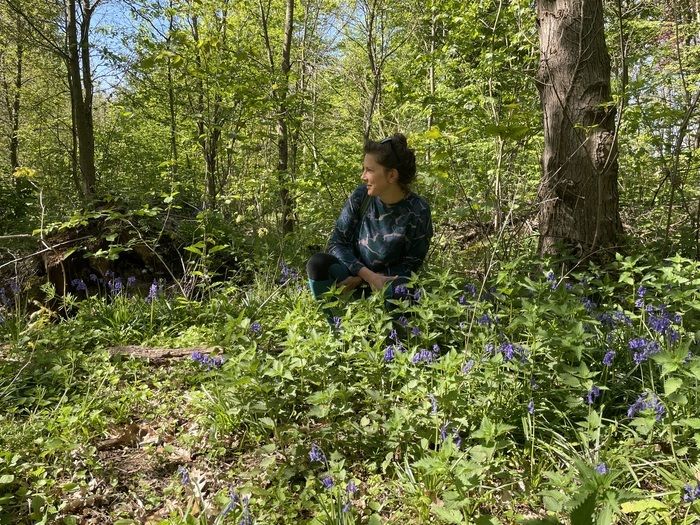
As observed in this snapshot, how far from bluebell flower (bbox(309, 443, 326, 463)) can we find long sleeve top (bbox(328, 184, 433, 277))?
139 centimetres

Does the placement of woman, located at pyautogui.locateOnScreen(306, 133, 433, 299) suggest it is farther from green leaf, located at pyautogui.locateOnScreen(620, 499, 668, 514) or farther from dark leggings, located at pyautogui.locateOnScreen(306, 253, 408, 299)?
green leaf, located at pyautogui.locateOnScreen(620, 499, 668, 514)

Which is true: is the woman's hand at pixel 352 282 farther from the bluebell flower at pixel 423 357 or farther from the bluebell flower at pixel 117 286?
the bluebell flower at pixel 117 286

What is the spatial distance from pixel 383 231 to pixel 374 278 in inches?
14.2

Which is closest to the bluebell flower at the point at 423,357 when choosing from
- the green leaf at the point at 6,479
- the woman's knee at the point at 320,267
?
the woman's knee at the point at 320,267

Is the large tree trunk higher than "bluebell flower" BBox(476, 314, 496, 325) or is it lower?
higher

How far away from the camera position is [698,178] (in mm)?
5430

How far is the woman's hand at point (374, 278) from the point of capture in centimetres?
301

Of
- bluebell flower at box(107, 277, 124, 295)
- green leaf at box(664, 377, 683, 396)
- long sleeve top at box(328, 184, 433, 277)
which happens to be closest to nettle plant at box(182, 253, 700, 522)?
green leaf at box(664, 377, 683, 396)

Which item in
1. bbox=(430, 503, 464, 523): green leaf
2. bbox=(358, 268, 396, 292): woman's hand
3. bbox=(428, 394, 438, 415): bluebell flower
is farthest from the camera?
bbox=(358, 268, 396, 292): woman's hand

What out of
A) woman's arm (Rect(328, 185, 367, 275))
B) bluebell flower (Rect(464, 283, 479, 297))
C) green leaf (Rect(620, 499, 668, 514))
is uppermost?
woman's arm (Rect(328, 185, 367, 275))

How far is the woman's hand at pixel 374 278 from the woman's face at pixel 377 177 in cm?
52

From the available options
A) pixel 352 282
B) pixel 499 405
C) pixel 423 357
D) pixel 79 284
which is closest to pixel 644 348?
pixel 499 405

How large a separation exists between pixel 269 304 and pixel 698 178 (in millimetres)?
4966

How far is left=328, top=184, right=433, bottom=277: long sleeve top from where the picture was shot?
125 inches
